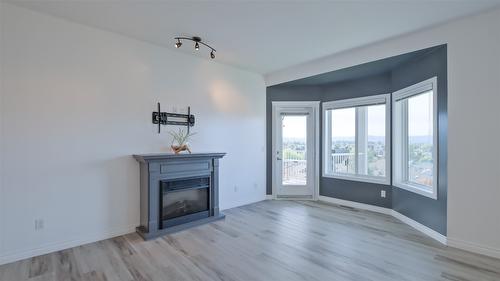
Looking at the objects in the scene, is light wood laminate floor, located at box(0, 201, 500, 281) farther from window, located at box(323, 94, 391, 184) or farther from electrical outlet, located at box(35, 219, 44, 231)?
window, located at box(323, 94, 391, 184)

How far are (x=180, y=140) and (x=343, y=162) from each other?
3262 millimetres

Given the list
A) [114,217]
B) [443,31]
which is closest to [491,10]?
[443,31]

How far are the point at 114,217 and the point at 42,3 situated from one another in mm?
2624

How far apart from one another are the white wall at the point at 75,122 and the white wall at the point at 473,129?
11.8 ft

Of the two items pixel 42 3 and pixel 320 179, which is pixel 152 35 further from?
pixel 320 179

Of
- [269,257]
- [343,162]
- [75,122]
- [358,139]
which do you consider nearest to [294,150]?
[343,162]

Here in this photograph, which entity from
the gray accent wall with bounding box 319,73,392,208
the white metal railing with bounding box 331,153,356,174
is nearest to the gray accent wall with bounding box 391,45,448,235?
the gray accent wall with bounding box 319,73,392,208

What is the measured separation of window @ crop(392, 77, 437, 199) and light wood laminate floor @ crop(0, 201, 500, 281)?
75 centimetres

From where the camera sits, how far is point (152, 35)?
3.40 m

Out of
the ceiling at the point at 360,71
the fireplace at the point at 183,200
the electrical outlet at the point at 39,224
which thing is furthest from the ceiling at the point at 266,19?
the electrical outlet at the point at 39,224

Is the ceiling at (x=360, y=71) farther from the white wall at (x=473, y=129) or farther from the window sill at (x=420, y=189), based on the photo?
the window sill at (x=420, y=189)

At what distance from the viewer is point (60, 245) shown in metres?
2.93

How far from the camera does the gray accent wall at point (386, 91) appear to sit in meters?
3.18

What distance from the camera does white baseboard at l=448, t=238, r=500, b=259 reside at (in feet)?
9.01
